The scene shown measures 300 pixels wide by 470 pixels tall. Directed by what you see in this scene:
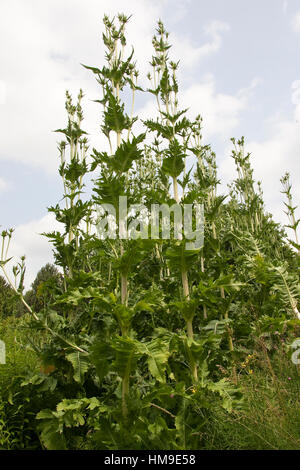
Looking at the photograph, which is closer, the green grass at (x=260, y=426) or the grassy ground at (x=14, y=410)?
the green grass at (x=260, y=426)

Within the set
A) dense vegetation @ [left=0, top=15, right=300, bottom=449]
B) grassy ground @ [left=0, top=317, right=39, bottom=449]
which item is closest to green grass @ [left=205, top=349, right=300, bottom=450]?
dense vegetation @ [left=0, top=15, right=300, bottom=449]

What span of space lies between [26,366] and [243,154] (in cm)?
571

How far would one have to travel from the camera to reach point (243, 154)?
268 inches

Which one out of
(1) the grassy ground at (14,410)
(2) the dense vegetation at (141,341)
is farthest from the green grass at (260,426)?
(1) the grassy ground at (14,410)

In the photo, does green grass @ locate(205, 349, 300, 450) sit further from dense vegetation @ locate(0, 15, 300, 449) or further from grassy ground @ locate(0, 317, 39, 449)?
grassy ground @ locate(0, 317, 39, 449)

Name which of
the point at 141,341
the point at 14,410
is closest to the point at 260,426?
the point at 141,341

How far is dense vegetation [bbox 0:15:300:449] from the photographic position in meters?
2.89

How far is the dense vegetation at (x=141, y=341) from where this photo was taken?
9.47ft

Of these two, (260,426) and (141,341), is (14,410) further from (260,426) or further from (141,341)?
(260,426)

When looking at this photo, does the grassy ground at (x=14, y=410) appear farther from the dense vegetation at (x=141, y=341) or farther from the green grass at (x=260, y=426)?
the green grass at (x=260, y=426)

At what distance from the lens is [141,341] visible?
3.34 metres

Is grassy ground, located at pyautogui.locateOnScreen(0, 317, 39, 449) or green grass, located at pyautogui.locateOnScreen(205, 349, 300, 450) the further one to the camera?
grassy ground, located at pyautogui.locateOnScreen(0, 317, 39, 449)

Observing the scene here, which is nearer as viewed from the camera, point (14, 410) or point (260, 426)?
point (260, 426)
